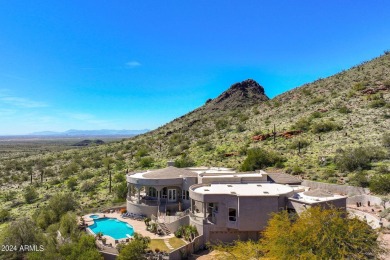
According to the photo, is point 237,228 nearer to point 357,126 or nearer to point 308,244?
point 308,244

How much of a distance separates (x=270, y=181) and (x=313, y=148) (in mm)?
17545

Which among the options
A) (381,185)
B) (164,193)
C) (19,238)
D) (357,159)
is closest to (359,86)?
(357,159)

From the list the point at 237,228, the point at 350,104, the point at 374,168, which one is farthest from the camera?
the point at 350,104

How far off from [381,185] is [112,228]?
88.8ft

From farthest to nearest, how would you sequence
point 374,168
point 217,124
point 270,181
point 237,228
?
1. point 217,124
2. point 374,168
3. point 270,181
4. point 237,228

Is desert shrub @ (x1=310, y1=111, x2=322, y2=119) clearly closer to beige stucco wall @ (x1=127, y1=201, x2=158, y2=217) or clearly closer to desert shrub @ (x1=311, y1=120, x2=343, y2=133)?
desert shrub @ (x1=311, y1=120, x2=343, y2=133)

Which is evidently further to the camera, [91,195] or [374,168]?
[91,195]

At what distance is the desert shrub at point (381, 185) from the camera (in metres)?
31.7

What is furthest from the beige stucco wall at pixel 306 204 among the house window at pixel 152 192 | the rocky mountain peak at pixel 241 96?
the rocky mountain peak at pixel 241 96

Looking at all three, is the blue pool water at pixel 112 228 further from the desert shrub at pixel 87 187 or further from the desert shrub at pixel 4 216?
the desert shrub at pixel 87 187

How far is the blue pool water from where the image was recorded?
28766mm

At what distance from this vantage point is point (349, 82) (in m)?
71.4

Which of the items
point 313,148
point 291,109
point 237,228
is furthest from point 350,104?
point 237,228

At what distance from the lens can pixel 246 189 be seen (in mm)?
28766
